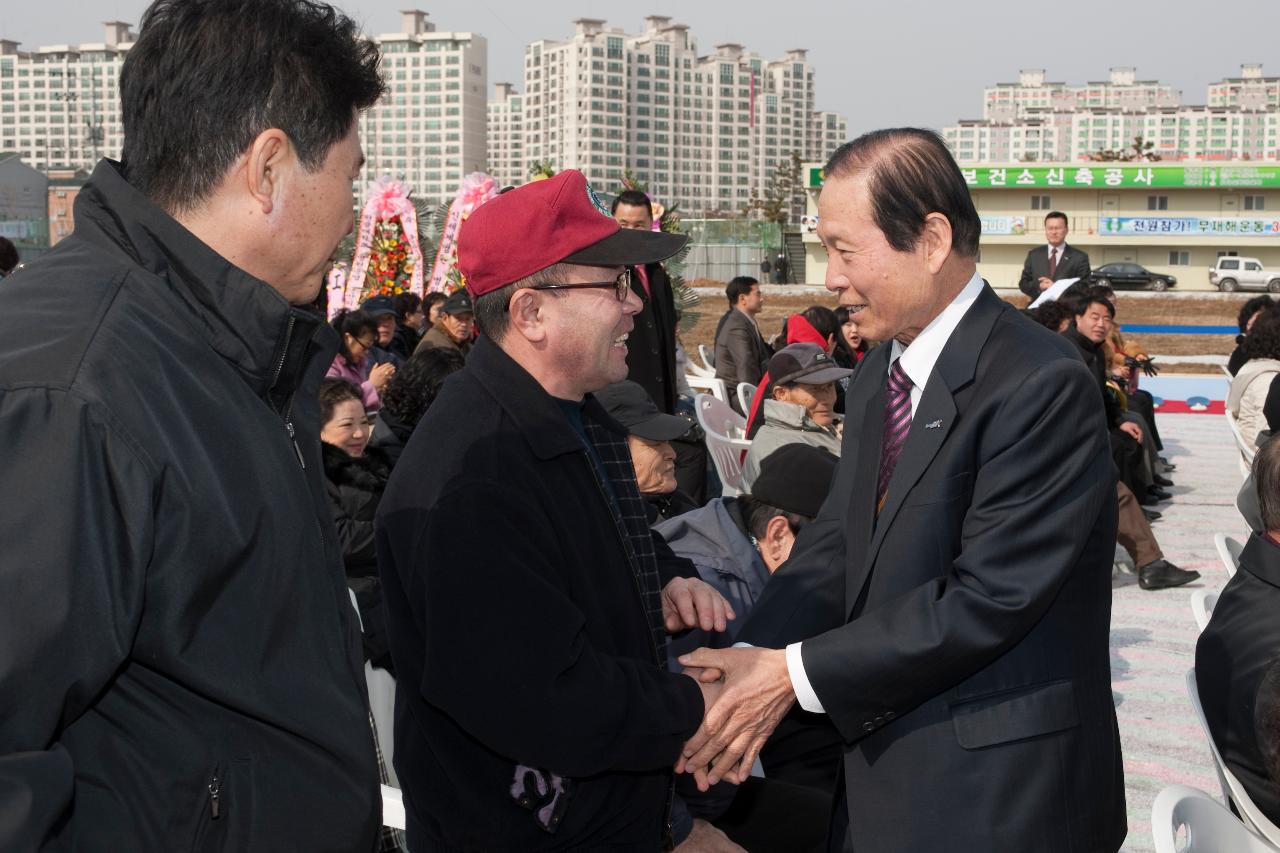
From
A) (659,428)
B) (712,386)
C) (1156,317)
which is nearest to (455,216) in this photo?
(712,386)

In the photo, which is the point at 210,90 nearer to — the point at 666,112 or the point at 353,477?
the point at 353,477

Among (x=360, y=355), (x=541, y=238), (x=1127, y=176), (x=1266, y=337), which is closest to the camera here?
(x=541, y=238)

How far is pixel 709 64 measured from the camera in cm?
12125

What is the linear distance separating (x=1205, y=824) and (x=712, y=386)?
813 cm

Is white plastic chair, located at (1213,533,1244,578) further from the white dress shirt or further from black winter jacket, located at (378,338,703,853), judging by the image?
black winter jacket, located at (378,338,703,853)

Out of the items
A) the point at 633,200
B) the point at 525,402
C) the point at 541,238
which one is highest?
the point at 633,200

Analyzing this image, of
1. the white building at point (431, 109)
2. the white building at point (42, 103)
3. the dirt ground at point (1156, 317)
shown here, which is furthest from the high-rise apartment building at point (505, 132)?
the dirt ground at point (1156, 317)

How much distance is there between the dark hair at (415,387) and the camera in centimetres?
520

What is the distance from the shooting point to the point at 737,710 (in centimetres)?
196

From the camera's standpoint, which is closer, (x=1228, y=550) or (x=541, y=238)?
(x=541, y=238)

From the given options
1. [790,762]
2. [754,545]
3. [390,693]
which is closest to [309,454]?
[390,693]

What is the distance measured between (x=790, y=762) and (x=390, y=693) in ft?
3.32

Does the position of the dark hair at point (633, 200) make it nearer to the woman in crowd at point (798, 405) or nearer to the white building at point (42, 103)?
the woman in crowd at point (798, 405)

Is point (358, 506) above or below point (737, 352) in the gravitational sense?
below
